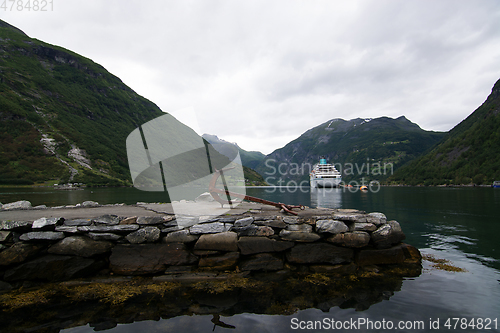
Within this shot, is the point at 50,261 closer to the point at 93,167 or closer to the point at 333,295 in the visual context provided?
the point at 333,295

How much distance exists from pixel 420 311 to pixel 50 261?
348 inches

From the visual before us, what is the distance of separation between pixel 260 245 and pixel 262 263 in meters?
0.50

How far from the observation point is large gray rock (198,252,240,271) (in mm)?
6172

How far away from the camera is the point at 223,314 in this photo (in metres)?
4.73

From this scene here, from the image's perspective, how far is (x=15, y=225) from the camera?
17.8 ft

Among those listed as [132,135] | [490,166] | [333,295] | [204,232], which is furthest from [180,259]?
[490,166]

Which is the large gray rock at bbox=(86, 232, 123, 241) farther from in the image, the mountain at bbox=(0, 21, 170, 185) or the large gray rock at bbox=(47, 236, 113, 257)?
the mountain at bbox=(0, 21, 170, 185)

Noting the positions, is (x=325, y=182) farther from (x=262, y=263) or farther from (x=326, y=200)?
(x=262, y=263)

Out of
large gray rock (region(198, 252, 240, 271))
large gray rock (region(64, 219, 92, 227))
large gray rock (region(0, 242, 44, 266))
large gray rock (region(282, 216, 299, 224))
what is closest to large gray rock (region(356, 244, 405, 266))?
large gray rock (region(282, 216, 299, 224))

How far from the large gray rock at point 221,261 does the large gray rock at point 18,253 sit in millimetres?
4048

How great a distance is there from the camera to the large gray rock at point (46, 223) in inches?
218

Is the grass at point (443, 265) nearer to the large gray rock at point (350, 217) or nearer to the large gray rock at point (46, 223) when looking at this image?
the large gray rock at point (350, 217)

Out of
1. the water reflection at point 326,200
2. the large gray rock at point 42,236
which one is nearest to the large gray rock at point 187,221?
the large gray rock at point 42,236

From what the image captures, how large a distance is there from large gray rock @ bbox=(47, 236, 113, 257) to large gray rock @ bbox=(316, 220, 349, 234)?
19.5ft
